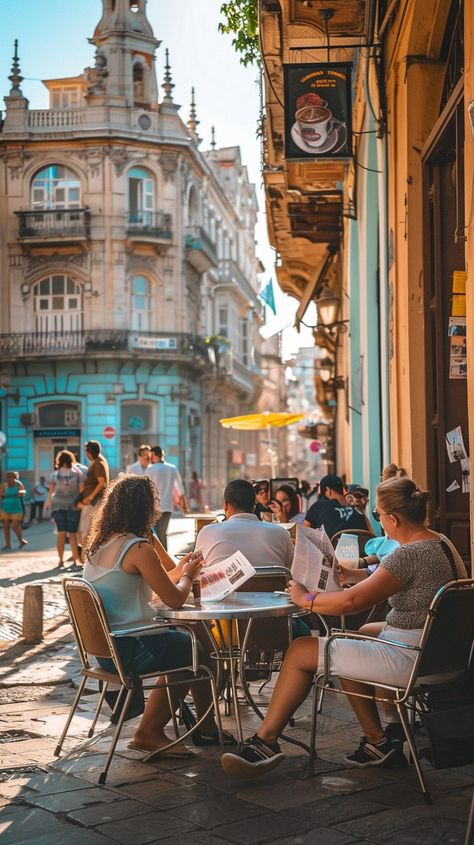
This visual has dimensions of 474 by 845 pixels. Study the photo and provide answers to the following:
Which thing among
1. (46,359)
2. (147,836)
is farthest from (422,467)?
(46,359)

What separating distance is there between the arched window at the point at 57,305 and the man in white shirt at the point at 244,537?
37459 mm

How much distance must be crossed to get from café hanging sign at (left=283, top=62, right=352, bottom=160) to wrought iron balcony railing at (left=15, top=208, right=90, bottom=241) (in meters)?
32.7

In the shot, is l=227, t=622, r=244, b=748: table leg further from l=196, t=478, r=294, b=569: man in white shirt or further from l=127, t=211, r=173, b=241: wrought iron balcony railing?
l=127, t=211, r=173, b=241: wrought iron balcony railing

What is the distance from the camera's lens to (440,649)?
4918 millimetres

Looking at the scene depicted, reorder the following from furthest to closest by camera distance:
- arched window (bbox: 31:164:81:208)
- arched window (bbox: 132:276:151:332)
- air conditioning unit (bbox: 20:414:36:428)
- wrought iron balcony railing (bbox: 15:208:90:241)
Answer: arched window (bbox: 132:276:151:332) < arched window (bbox: 31:164:81:208) < air conditioning unit (bbox: 20:414:36:428) < wrought iron balcony railing (bbox: 15:208:90:241)

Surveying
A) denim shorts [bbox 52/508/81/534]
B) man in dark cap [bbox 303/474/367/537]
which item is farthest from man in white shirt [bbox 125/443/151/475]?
man in dark cap [bbox 303/474/367/537]

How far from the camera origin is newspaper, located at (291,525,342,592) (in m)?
5.09

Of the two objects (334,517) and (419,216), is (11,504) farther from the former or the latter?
(419,216)

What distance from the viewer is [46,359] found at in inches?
1697

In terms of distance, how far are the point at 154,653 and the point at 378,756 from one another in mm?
1148

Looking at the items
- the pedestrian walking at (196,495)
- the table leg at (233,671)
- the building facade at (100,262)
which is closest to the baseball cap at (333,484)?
the table leg at (233,671)

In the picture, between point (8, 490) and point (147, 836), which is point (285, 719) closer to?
point (147, 836)

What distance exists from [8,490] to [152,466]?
6.12 m

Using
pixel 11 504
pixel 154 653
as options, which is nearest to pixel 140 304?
pixel 11 504
